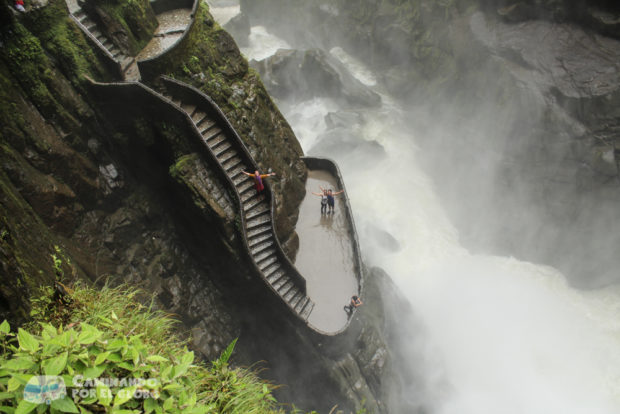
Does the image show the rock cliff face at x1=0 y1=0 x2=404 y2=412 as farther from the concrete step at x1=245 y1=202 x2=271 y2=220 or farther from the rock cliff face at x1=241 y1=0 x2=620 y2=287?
the rock cliff face at x1=241 y1=0 x2=620 y2=287

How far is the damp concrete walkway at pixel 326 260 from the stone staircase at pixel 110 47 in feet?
25.0

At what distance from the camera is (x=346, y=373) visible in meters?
13.2

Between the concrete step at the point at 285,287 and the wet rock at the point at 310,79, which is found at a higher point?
the wet rock at the point at 310,79

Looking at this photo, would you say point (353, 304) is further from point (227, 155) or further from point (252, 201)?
point (227, 155)

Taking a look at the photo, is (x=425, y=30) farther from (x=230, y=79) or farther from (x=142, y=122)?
(x=142, y=122)

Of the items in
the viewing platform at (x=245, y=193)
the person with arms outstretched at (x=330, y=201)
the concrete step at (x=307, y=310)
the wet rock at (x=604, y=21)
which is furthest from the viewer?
the wet rock at (x=604, y=21)

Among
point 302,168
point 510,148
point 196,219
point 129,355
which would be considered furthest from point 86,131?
point 510,148

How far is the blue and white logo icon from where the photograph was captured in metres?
2.50

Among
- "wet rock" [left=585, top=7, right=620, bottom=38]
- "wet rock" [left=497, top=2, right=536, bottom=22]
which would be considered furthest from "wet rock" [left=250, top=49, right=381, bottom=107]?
"wet rock" [left=585, top=7, right=620, bottom=38]

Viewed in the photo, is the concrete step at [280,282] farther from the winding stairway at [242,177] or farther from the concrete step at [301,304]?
the concrete step at [301,304]

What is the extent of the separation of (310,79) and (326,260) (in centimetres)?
2193

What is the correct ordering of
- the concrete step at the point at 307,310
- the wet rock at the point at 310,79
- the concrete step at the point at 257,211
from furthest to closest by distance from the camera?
the wet rock at the point at 310,79 → the concrete step at the point at 307,310 → the concrete step at the point at 257,211

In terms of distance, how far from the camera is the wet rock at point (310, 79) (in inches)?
1167

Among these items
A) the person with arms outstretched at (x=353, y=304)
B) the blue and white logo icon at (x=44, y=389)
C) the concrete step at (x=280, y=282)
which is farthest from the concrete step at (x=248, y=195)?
the blue and white logo icon at (x=44, y=389)
